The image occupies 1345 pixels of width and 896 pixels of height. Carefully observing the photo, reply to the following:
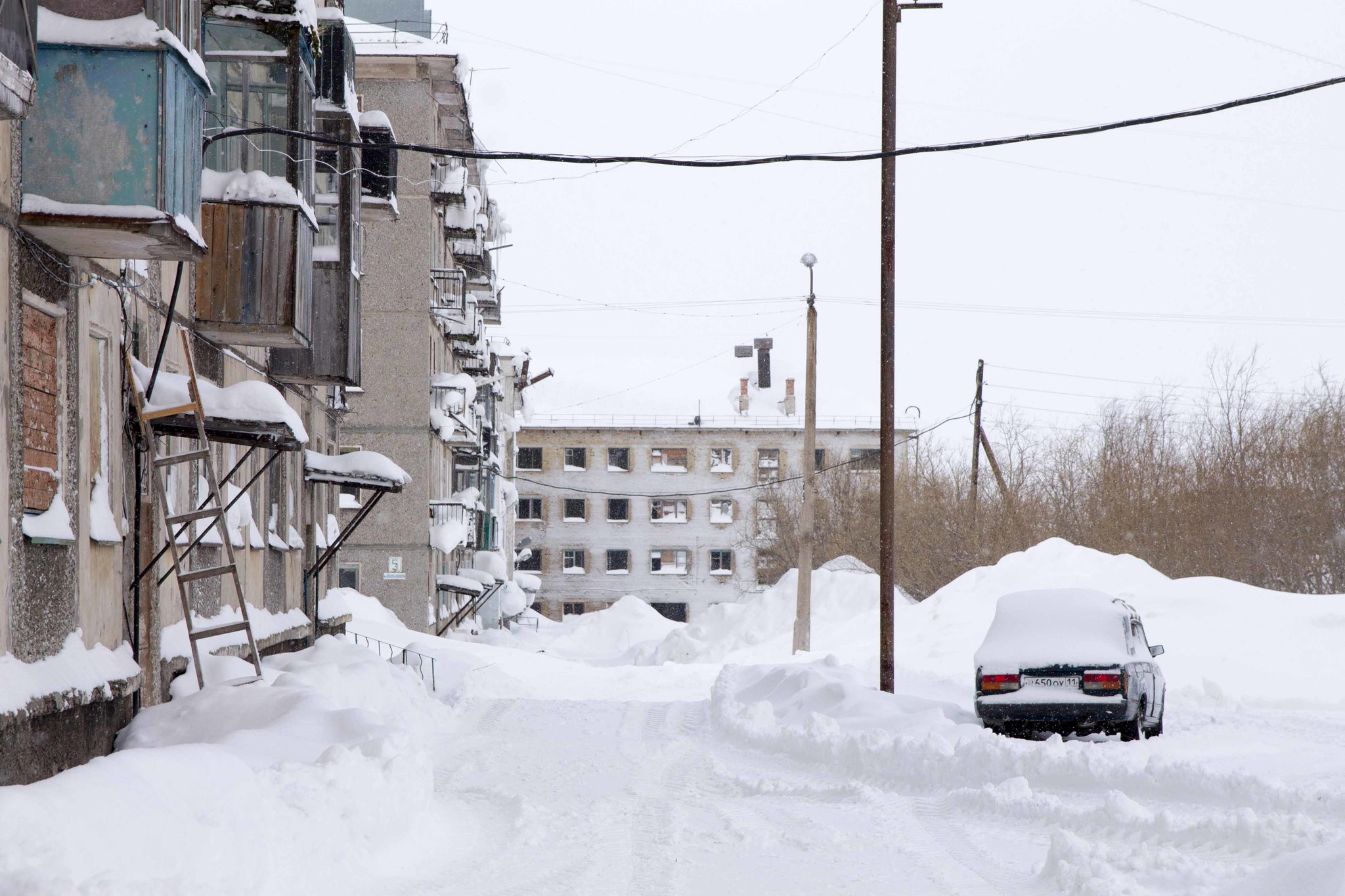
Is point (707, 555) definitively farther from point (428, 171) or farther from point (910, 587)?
point (428, 171)

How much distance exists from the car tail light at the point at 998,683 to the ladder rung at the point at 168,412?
810cm

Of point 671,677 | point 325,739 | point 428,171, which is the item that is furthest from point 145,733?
point 428,171

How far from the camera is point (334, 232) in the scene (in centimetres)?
1689

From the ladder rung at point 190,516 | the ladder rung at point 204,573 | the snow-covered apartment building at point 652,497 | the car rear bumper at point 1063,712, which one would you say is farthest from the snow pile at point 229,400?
the snow-covered apartment building at point 652,497

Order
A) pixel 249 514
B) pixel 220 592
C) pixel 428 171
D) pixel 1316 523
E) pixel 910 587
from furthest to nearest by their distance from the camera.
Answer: pixel 910 587, pixel 428 171, pixel 1316 523, pixel 249 514, pixel 220 592

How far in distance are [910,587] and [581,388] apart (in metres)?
33.1

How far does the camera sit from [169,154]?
8.62m

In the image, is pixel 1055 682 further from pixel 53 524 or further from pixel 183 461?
pixel 53 524

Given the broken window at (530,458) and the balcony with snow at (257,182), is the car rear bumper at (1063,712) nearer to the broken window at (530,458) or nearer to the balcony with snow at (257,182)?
the balcony with snow at (257,182)

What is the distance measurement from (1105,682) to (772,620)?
1013 inches

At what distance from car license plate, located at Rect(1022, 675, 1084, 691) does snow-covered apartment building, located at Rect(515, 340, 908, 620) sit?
54.9m

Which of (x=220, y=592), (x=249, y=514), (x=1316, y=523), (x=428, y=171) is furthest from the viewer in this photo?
(x=428, y=171)

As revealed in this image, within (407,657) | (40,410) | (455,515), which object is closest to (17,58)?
(40,410)

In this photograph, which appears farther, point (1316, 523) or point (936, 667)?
point (1316, 523)
